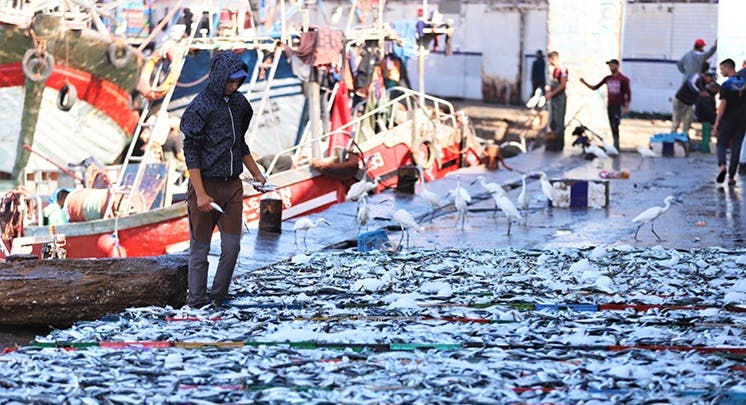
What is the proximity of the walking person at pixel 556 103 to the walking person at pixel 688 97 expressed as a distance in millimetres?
1807

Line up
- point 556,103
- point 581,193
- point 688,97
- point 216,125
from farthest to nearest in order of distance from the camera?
1. point 556,103
2. point 688,97
3. point 581,193
4. point 216,125

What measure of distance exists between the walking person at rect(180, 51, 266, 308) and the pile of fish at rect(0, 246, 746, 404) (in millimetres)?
255

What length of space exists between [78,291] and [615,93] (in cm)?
1390

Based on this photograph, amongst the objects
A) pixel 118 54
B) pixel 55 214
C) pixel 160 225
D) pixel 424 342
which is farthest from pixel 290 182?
pixel 424 342

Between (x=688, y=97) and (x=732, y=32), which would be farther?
(x=688, y=97)

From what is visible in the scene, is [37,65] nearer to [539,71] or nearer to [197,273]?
[539,71]

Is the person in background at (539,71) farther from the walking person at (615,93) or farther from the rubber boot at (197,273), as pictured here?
the rubber boot at (197,273)

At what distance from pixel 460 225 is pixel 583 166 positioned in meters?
6.55

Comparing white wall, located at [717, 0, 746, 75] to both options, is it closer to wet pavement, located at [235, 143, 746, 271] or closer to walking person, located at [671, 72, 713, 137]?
walking person, located at [671, 72, 713, 137]

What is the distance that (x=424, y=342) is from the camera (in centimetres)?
682

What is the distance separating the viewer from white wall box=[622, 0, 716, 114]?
30.5 m

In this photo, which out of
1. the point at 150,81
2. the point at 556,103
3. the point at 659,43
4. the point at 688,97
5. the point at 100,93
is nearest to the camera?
the point at 688,97

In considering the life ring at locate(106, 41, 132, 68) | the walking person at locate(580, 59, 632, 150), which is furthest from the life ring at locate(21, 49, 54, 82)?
the walking person at locate(580, 59, 632, 150)

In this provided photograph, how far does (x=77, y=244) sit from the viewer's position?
17125 millimetres
